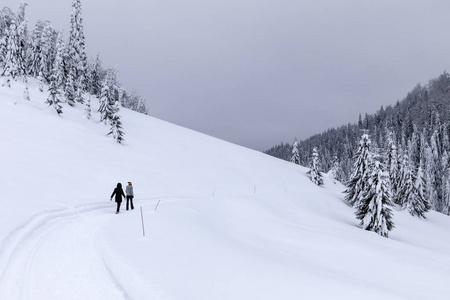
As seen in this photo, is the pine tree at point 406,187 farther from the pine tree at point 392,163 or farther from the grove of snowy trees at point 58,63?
the grove of snowy trees at point 58,63

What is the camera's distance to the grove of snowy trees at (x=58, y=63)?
39.0m

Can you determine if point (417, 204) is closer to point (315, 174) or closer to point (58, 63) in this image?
point (315, 174)

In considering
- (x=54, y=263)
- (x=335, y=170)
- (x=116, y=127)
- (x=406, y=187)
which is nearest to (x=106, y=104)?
(x=116, y=127)

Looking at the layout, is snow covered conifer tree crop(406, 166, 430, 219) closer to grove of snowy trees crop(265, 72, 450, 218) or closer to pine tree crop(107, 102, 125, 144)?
grove of snowy trees crop(265, 72, 450, 218)

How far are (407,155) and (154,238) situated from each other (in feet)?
177

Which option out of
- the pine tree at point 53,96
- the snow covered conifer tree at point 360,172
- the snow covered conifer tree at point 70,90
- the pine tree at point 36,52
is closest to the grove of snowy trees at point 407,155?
the snow covered conifer tree at point 360,172

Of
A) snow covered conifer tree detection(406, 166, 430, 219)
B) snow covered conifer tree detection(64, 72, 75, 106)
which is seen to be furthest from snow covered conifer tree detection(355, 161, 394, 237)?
A: snow covered conifer tree detection(64, 72, 75, 106)

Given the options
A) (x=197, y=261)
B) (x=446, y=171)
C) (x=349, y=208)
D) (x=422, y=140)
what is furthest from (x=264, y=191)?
(x=422, y=140)

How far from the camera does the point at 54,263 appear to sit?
7824 mm

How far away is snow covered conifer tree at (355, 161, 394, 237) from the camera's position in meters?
28.4

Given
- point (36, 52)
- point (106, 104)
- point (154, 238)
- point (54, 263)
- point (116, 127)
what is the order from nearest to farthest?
point (54, 263) < point (154, 238) < point (116, 127) < point (106, 104) < point (36, 52)

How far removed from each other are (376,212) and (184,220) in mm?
22812

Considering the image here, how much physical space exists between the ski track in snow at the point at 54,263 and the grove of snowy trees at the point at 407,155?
2781 cm

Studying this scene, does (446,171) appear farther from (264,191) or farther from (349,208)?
(264,191)
